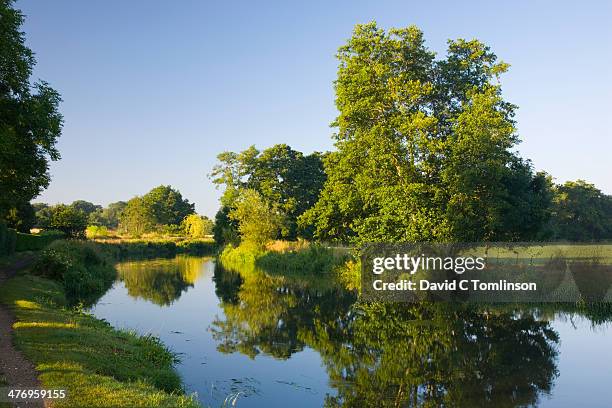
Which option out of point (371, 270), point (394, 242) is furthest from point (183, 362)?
point (371, 270)

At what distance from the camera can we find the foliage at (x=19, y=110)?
2291 cm

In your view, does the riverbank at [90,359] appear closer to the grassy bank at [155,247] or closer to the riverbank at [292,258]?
the riverbank at [292,258]

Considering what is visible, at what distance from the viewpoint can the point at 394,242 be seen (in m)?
26.7

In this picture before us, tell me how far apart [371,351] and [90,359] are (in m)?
9.88

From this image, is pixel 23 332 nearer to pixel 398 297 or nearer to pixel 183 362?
pixel 183 362

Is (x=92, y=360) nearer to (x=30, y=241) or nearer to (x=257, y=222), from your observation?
(x=30, y=241)

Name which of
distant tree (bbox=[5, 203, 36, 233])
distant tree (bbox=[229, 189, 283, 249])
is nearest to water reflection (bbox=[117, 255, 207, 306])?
distant tree (bbox=[229, 189, 283, 249])

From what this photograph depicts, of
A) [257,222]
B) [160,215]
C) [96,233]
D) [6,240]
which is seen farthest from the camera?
[160,215]

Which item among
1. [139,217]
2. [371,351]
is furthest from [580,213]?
[139,217]

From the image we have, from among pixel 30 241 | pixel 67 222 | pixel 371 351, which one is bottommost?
pixel 371 351

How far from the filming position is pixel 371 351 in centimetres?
1723

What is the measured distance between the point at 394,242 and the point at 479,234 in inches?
286

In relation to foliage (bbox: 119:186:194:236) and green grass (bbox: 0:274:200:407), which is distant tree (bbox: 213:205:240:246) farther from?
green grass (bbox: 0:274:200:407)

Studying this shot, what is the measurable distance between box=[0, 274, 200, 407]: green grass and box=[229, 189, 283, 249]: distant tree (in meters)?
36.9
